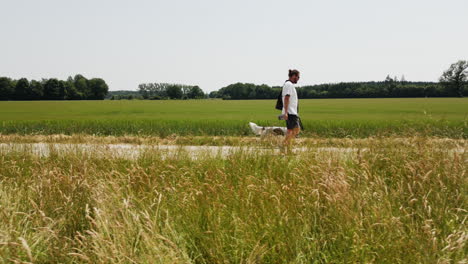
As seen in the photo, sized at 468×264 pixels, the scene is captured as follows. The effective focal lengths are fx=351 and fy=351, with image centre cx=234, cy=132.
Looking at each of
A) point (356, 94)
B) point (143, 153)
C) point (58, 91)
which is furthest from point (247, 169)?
point (58, 91)

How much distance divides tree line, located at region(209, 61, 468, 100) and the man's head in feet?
A: 283

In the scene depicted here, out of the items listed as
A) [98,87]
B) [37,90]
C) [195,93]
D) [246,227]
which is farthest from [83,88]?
[246,227]

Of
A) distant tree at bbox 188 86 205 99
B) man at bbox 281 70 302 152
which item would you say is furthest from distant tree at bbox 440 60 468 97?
man at bbox 281 70 302 152

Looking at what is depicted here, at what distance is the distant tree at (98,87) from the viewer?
371 feet

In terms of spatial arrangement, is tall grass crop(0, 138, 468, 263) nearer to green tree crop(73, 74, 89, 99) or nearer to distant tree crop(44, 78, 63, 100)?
distant tree crop(44, 78, 63, 100)

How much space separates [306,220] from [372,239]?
0.60 meters

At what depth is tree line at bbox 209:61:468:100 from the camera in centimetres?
9122

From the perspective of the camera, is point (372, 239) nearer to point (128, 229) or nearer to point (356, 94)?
point (128, 229)

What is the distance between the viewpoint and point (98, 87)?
114125mm

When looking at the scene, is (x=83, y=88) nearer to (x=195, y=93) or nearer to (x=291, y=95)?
(x=195, y=93)

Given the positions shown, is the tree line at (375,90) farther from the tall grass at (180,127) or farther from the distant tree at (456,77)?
the tall grass at (180,127)

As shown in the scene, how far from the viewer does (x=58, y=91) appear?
324ft

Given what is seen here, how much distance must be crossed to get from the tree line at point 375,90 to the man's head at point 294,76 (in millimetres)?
86112

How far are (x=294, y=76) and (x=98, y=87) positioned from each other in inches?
4512
